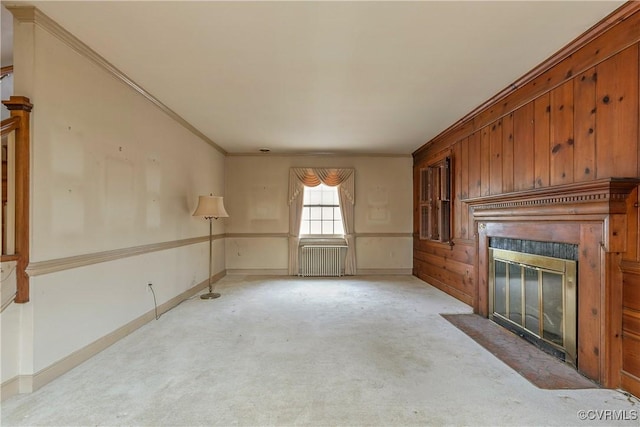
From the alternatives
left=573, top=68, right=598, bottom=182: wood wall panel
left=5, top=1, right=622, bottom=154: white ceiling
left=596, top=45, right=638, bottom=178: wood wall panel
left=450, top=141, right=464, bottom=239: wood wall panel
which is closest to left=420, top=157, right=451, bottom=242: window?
left=450, top=141, right=464, bottom=239: wood wall panel

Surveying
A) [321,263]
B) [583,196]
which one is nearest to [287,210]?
[321,263]

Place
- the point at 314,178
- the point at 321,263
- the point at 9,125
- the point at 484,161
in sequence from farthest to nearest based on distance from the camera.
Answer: the point at 314,178 → the point at 321,263 → the point at 484,161 → the point at 9,125

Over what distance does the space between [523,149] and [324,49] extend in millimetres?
2250

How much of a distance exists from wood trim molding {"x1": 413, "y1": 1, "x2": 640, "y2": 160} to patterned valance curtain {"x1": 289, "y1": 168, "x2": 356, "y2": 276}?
2994mm

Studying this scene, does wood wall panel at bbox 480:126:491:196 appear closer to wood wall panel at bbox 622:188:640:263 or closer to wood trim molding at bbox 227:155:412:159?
wood wall panel at bbox 622:188:640:263

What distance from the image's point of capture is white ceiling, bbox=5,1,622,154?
81.2 inches

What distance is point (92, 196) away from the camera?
262cm

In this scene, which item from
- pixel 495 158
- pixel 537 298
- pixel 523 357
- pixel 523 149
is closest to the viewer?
pixel 523 357

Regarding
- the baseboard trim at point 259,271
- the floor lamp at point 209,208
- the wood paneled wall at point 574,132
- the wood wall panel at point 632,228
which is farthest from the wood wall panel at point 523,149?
the baseboard trim at point 259,271

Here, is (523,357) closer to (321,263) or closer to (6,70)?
(321,263)

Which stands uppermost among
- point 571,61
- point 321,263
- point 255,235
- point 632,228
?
point 571,61

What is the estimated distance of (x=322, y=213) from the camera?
270 inches

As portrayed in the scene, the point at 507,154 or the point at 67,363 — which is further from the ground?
the point at 507,154

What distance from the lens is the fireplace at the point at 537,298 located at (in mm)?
2476
